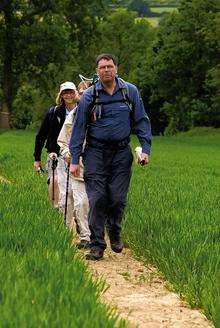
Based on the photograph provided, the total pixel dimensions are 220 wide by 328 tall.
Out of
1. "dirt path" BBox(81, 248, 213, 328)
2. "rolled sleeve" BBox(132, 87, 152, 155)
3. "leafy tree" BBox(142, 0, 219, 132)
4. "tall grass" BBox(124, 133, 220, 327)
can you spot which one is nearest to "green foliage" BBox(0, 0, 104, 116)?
"leafy tree" BBox(142, 0, 219, 132)

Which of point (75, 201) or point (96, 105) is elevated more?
point (96, 105)

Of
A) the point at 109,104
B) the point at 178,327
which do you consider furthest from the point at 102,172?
the point at 178,327

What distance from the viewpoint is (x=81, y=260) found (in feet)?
17.2

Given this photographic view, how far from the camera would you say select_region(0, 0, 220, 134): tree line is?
4234 cm

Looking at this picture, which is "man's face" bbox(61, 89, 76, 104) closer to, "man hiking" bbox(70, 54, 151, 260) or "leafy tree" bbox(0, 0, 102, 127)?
"man hiking" bbox(70, 54, 151, 260)

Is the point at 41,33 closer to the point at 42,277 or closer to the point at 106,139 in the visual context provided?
the point at 106,139

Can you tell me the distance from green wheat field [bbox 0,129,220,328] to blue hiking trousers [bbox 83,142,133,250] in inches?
16.1

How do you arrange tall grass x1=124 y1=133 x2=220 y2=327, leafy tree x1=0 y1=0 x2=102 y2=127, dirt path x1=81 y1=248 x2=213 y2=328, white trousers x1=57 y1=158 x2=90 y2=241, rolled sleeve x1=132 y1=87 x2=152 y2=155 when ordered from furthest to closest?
leafy tree x1=0 y1=0 x2=102 y2=127
white trousers x1=57 y1=158 x2=90 y2=241
rolled sleeve x1=132 y1=87 x2=152 y2=155
tall grass x1=124 y1=133 x2=220 y2=327
dirt path x1=81 y1=248 x2=213 y2=328

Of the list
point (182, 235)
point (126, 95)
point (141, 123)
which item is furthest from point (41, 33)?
point (182, 235)

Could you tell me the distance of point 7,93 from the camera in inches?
1737

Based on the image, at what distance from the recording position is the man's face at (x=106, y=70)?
22.6 feet

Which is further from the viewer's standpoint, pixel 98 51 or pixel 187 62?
pixel 98 51

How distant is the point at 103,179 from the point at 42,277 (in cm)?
301

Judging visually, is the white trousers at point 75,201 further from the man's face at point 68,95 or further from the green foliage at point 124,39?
the green foliage at point 124,39
